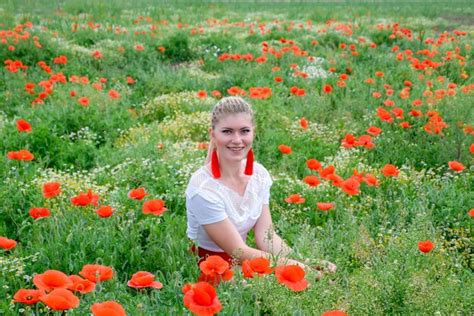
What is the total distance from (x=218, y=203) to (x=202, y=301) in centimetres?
139

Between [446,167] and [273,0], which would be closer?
[446,167]

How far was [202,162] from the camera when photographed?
5.58 metres

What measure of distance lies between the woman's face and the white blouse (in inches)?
7.5

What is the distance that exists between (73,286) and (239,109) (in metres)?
1.66

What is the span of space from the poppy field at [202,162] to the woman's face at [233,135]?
49cm

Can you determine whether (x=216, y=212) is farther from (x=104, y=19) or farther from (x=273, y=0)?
(x=273, y=0)

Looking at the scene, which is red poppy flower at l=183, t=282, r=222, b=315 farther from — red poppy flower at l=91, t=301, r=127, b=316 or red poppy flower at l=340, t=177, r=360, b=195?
red poppy flower at l=340, t=177, r=360, b=195

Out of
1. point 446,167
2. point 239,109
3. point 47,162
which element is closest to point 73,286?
point 239,109

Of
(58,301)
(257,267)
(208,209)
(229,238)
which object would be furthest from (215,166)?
(58,301)

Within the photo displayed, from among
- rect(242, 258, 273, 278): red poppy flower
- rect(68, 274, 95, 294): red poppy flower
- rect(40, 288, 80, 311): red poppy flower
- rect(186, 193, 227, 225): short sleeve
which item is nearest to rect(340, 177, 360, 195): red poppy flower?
rect(186, 193, 227, 225): short sleeve

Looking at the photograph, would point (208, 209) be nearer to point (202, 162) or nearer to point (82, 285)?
point (82, 285)

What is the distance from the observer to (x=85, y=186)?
199 inches

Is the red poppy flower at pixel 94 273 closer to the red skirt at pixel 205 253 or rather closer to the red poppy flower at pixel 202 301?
the red poppy flower at pixel 202 301

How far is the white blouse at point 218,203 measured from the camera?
12.4 ft
